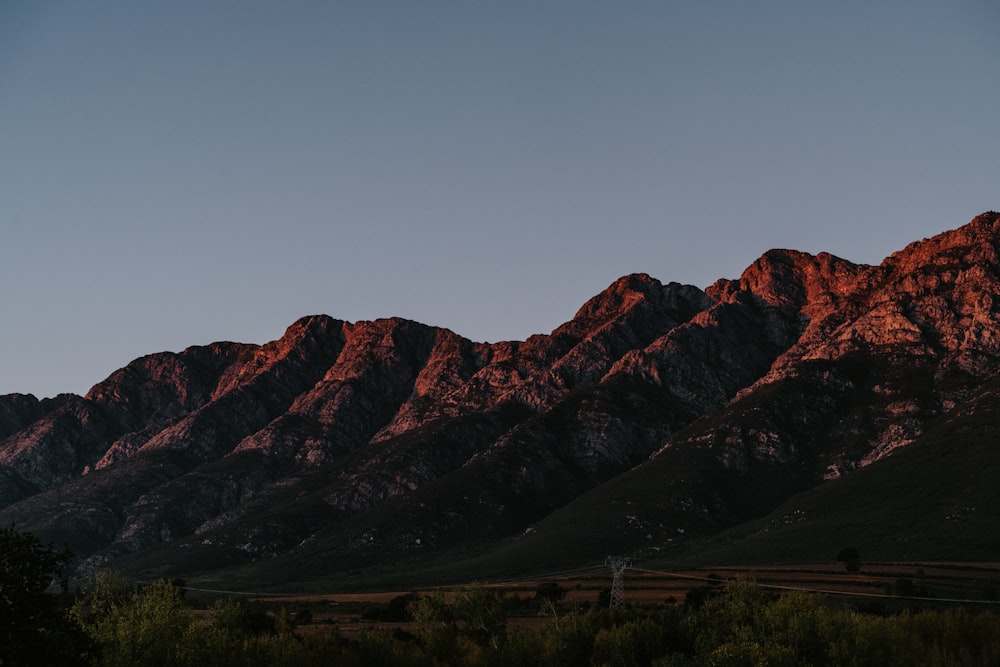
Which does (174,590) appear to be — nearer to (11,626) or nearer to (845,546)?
(11,626)

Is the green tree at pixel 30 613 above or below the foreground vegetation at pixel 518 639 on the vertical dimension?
above

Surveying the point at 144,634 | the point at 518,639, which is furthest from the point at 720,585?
the point at 144,634

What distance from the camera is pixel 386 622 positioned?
131500mm

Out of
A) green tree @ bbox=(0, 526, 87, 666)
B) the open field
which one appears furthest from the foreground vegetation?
the open field

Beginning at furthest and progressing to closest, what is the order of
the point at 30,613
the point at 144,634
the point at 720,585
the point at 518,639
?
the point at 720,585, the point at 518,639, the point at 144,634, the point at 30,613

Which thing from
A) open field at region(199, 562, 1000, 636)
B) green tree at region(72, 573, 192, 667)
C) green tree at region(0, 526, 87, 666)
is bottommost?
open field at region(199, 562, 1000, 636)

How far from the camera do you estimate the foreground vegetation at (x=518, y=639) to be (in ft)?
188

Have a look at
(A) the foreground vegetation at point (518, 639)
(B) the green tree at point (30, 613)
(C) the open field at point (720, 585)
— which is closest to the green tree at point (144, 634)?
(A) the foreground vegetation at point (518, 639)

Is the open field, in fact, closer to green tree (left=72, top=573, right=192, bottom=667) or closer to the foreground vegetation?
the foreground vegetation

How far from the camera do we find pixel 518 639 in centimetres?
8125

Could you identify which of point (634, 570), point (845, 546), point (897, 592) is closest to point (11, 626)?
point (897, 592)

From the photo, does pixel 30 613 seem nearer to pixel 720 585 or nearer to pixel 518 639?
pixel 518 639

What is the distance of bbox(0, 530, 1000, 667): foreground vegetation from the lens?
188ft

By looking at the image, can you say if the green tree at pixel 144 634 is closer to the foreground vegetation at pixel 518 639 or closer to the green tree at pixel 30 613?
the foreground vegetation at pixel 518 639
